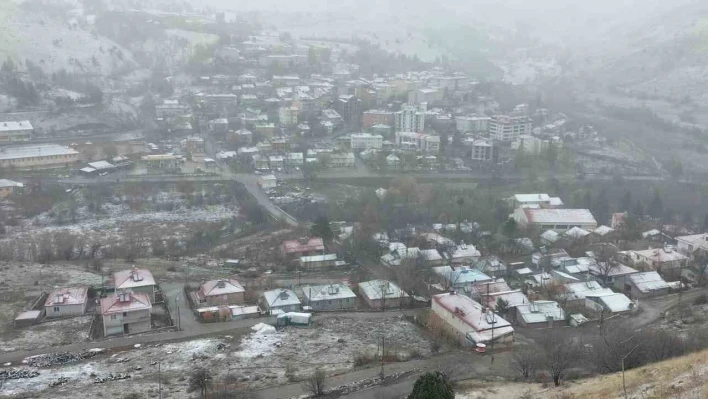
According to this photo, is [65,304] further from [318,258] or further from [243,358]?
[318,258]

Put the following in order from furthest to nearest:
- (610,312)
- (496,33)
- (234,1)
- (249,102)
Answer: (234,1)
(496,33)
(249,102)
(610,312)

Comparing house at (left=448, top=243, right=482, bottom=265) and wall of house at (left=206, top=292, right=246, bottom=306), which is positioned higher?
wall of house at (left=206, top=292, right=246, bottom=306)

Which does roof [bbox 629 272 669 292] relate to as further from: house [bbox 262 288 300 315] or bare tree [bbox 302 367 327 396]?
bare tree [bbox 302 367 327 396]

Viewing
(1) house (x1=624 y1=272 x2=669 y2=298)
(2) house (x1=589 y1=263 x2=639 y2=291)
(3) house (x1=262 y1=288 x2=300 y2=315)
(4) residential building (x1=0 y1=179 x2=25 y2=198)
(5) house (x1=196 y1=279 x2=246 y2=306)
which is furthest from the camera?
(4) residential building (x1=0 y1=179 x2=25 y2=198)

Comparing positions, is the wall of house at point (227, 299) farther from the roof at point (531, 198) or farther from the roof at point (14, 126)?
the roof at point (14, 126)

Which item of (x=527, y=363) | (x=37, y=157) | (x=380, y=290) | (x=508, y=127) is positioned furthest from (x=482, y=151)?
(x=527, y=363)

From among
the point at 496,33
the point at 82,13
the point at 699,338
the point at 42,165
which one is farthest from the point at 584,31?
the point at 699,338

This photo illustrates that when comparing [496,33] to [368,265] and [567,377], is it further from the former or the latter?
[567,377]

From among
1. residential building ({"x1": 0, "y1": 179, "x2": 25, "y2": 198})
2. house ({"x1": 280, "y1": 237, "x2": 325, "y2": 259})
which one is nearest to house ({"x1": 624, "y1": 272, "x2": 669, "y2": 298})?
house ({"x1": 280, "y1": 237, "x2": 325, "y2": 259})
